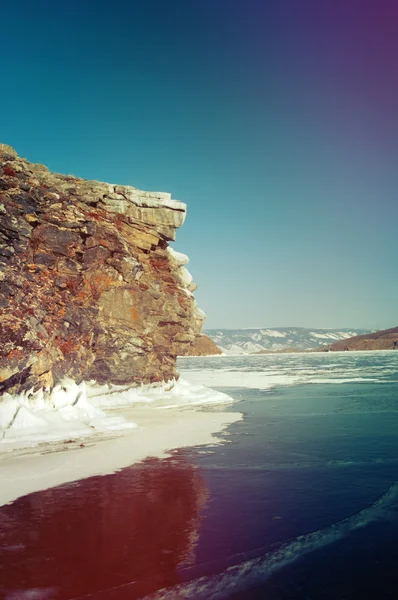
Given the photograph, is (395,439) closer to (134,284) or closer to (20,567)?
(20,567)

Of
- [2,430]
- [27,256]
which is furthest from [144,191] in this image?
[2,430]

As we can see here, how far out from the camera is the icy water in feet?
18.8

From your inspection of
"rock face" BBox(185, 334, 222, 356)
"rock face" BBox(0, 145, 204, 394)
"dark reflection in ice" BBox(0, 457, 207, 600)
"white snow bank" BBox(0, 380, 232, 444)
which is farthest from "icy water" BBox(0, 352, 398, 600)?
"rock face" BBox(185, 334, 222, 356)

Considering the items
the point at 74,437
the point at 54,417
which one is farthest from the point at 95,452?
the point at 54,417

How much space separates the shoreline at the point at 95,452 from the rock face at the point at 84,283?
3190 millimetres

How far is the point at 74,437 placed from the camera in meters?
15.0

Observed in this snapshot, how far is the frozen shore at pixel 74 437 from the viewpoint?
1113cm

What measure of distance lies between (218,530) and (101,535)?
1.94 m

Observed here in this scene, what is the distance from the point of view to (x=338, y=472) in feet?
35.0

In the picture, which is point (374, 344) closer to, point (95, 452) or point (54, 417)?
point (54, 417)

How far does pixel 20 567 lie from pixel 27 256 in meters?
15.4

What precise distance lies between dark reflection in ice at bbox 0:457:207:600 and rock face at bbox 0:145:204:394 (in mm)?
6999

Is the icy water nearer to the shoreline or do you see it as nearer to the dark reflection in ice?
the dark reflection in ice

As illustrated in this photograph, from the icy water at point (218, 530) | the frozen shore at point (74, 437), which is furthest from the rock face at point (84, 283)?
the icy water at point (218, 530)
